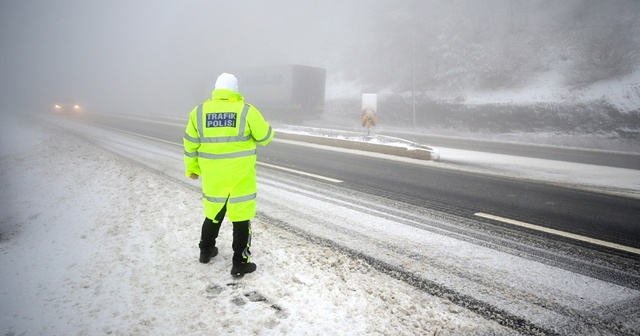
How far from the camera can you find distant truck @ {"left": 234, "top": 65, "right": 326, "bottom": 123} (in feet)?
76.5

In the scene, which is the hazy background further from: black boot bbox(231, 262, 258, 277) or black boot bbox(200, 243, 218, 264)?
black boot bbox(200, 243, 218, 264)

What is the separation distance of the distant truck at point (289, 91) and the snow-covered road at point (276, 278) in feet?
61.3

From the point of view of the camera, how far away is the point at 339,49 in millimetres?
42344

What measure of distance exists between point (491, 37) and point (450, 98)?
7258mm

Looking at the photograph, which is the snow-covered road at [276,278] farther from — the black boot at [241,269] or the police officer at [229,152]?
the police officer at [229,152]

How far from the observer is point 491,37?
2847 cm

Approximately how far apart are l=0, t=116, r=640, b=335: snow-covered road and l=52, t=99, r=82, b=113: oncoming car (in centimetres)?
3117

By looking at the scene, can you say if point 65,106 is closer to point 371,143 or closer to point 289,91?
point 289,91

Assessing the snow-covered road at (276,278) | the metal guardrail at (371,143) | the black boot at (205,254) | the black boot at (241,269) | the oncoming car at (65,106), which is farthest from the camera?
the oncoming car at (65,106)

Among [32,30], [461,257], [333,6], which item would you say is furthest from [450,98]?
[32,30]

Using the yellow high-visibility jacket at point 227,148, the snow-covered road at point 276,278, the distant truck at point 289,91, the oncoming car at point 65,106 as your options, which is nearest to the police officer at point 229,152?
the yellow high-visibility jacket at point 227,148

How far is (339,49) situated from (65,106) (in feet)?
95.5

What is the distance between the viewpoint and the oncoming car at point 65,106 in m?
30.6

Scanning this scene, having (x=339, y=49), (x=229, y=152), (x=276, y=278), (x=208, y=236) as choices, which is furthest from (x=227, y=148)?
(x=339, y=49)
